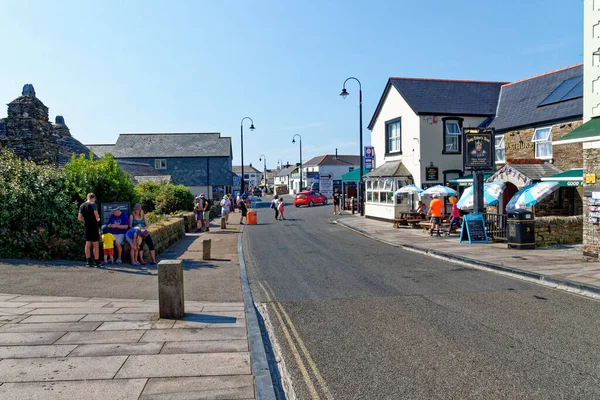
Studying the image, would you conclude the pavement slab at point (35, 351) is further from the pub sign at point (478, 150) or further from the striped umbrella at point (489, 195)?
the striped umbrella at point (489, 195)

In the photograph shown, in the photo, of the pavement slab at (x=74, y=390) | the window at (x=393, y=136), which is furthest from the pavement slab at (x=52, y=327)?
the window at (x=393, y=136)

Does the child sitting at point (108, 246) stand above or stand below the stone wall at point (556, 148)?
below

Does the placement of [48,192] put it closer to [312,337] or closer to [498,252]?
[312,337]

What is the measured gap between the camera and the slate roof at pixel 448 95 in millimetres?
26719

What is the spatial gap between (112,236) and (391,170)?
18.8 metres

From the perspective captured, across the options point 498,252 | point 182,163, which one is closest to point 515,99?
point 498,252

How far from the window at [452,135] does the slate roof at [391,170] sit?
8.04 feet

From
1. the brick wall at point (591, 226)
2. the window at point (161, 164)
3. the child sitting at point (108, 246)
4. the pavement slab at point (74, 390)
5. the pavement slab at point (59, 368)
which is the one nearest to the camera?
the pavement slab at point (74, 390)

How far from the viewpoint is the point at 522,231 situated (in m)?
15.4

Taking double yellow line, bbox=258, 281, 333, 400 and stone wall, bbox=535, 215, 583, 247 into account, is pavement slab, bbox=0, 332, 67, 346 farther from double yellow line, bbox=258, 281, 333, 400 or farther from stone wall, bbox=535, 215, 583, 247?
stone wall, bbox=535, 215, 583, 247

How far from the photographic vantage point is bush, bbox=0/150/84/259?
38.7ft

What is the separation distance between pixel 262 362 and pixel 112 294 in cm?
446

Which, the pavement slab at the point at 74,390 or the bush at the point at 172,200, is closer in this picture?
the pavement slab at the point at 74,390

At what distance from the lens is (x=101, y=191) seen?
46.1 feet
